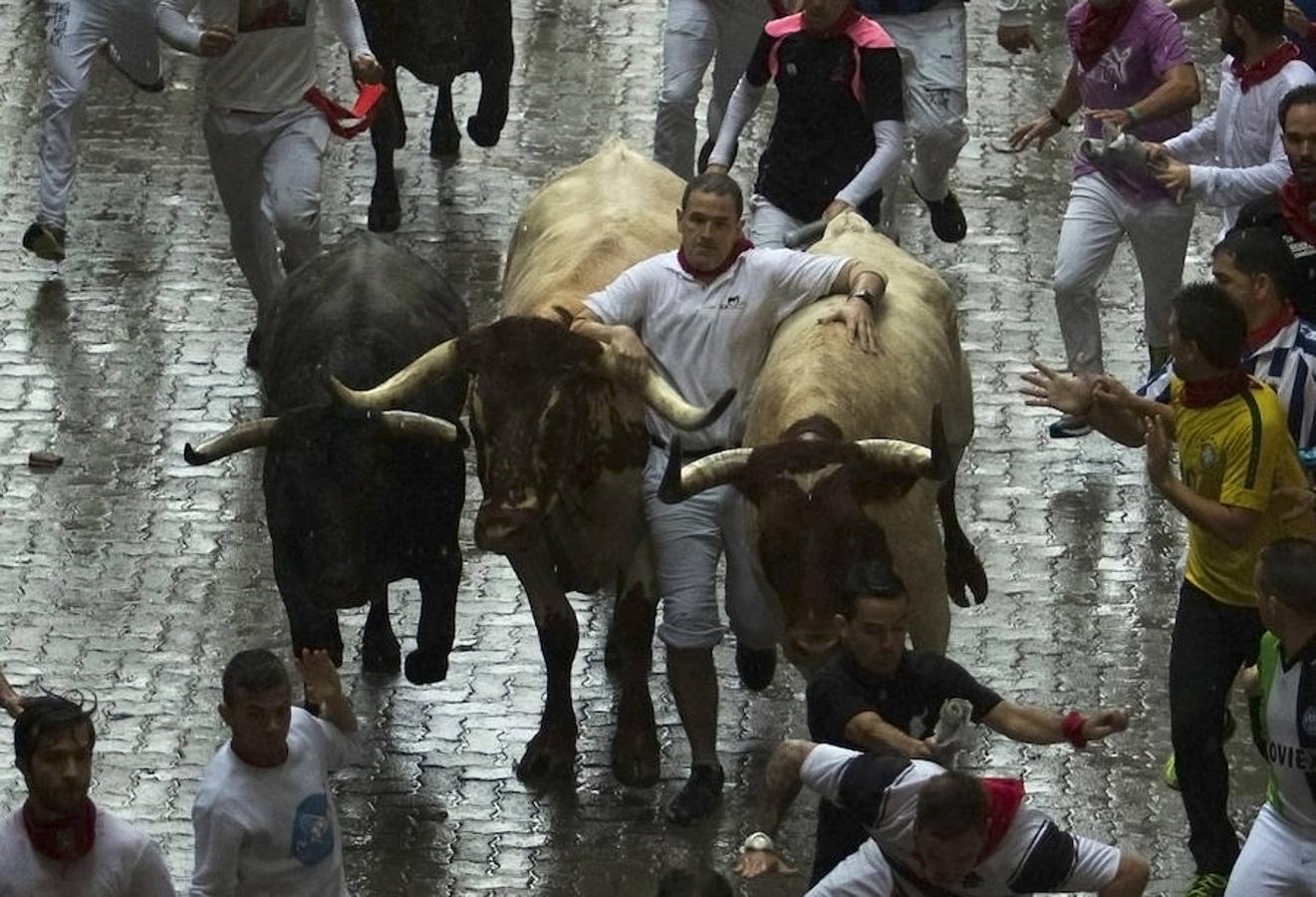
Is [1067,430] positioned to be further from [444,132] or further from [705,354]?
[444,132]

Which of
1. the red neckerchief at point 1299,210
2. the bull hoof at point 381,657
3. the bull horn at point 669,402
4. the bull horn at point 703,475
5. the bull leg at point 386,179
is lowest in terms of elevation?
the bull hoof at point 381,657

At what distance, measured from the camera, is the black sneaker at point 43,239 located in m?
16.0

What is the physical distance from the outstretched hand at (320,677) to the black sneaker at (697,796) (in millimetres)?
2306

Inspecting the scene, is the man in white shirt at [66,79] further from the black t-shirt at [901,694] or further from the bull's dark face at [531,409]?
the black t-shirt at [901,694]

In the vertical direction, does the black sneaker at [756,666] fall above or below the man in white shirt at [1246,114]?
below

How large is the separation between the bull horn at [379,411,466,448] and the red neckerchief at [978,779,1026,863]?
366 cm

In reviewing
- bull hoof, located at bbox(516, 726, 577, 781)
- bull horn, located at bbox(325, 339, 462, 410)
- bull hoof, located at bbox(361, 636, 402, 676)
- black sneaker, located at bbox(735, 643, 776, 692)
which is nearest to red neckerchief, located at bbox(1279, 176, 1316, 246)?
black sneaker, located at bbox(735, 643, 776, 692)

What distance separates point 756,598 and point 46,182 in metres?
6.31

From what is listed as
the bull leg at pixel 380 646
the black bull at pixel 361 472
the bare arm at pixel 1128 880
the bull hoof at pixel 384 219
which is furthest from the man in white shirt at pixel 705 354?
the bull hoof at pixel 384 219

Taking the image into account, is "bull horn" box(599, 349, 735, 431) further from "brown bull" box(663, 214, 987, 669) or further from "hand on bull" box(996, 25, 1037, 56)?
"hand on bull" box(996, 25, 1037, 56)

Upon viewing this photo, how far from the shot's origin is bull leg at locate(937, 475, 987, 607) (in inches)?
496

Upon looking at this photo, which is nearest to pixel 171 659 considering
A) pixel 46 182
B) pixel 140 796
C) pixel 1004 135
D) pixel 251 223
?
pixel 140 796

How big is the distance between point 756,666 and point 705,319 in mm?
1455

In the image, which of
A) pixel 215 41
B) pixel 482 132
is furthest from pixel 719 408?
pixel 482 132
